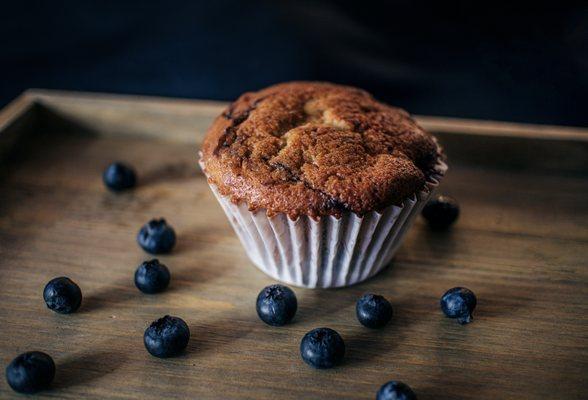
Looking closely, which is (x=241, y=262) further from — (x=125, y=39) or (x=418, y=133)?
(x=125, y=39)

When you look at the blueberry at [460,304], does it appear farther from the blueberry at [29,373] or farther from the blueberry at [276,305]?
the blueberry at [29,373]

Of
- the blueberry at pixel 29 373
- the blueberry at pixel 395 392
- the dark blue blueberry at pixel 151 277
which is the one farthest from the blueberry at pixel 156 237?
the blueberry at pixel 395 392

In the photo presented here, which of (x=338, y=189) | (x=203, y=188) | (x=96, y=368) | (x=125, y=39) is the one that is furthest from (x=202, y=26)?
(x=96, y=368)

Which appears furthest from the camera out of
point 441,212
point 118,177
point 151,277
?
point 118,177

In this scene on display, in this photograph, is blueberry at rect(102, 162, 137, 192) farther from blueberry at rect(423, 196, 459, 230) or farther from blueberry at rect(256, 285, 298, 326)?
blueberry at rect(423, 196, 459, 230)

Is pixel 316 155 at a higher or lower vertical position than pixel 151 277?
higher

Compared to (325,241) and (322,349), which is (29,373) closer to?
(322,349)

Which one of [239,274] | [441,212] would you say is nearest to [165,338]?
[239,274]
